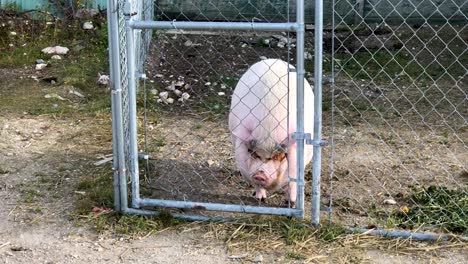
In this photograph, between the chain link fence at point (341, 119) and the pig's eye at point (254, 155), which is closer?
the pig's eye at point (254, 155)

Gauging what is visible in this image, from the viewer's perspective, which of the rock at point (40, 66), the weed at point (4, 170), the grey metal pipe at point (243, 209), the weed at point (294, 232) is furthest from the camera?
the rock at point (40, 66)

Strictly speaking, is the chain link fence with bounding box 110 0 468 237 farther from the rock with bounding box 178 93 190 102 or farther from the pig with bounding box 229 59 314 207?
the pig with bounding box 229 59 314 207

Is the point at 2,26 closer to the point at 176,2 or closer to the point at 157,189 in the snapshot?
the point at 176,2

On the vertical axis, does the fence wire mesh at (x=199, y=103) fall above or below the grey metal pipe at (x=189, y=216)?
above

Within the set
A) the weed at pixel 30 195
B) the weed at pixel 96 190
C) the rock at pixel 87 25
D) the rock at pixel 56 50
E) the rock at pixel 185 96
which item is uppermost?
the rock at pixel 87 25

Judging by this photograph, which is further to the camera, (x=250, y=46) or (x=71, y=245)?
(x=250, y=46)

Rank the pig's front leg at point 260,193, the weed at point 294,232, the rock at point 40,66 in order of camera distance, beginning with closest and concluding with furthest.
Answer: the weed at point 294,232 < the pig's front leg at point 260,193 < the rock at point 40,66

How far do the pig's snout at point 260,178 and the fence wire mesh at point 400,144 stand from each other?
515 millimetres

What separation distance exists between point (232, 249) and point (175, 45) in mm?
5665

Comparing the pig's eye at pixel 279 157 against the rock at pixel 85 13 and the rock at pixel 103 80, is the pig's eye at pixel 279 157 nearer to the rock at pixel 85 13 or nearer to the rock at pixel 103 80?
the rock at pixel 103 80

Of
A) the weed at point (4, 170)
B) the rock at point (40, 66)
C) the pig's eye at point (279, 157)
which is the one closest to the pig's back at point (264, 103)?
the pig's eye at point (279, 157)

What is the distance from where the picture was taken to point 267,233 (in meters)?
4.16

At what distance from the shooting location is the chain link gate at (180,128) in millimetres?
3975

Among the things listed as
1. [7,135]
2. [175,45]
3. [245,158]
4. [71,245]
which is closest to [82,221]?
[71,245]
